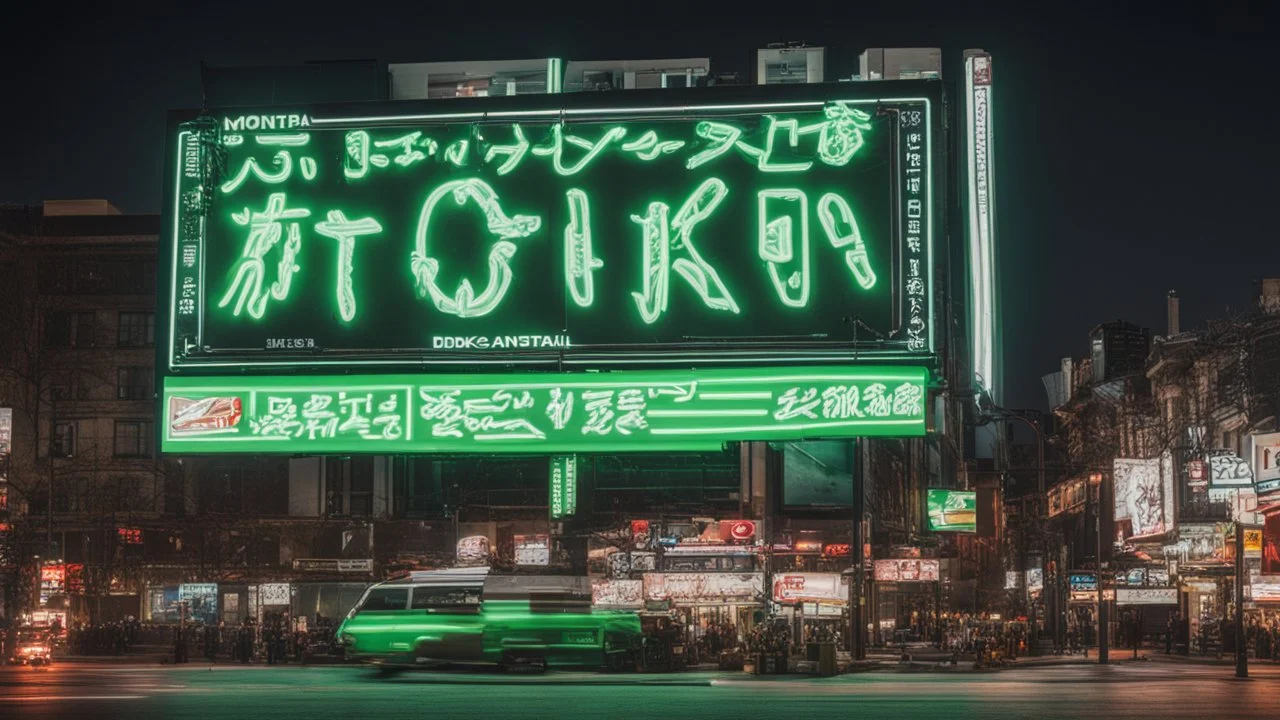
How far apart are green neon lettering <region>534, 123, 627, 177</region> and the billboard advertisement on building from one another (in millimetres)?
58406

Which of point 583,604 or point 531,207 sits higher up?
point 531,207

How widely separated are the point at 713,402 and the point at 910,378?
2.03 m

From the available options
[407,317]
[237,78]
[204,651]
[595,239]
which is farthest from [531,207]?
[204,651]

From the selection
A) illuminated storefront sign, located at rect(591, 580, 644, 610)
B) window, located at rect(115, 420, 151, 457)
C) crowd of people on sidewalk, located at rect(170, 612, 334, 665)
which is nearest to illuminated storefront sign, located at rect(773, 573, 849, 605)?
illuminated storefront sign, located at rect(591, 580, 644, 610)

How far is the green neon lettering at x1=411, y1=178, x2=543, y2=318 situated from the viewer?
16188 mm

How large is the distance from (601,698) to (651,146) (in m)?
9.98

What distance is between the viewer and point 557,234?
16203mm

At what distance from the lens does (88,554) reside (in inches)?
2923

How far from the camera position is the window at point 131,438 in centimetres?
7869

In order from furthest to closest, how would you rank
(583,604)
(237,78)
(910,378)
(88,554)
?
(88,554), (583,604), (237,78), (910,378)

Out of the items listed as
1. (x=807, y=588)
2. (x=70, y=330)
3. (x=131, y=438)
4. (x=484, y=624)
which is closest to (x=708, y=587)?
(x=807, y=588)

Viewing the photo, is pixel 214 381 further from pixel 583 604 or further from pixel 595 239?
pixel 583 604

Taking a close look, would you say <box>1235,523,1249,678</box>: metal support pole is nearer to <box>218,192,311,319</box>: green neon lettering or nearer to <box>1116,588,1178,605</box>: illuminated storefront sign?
<box>1116,588,1178,605</box>: illuminated storefront sign

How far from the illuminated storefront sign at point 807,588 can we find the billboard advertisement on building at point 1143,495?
27.9 meters
